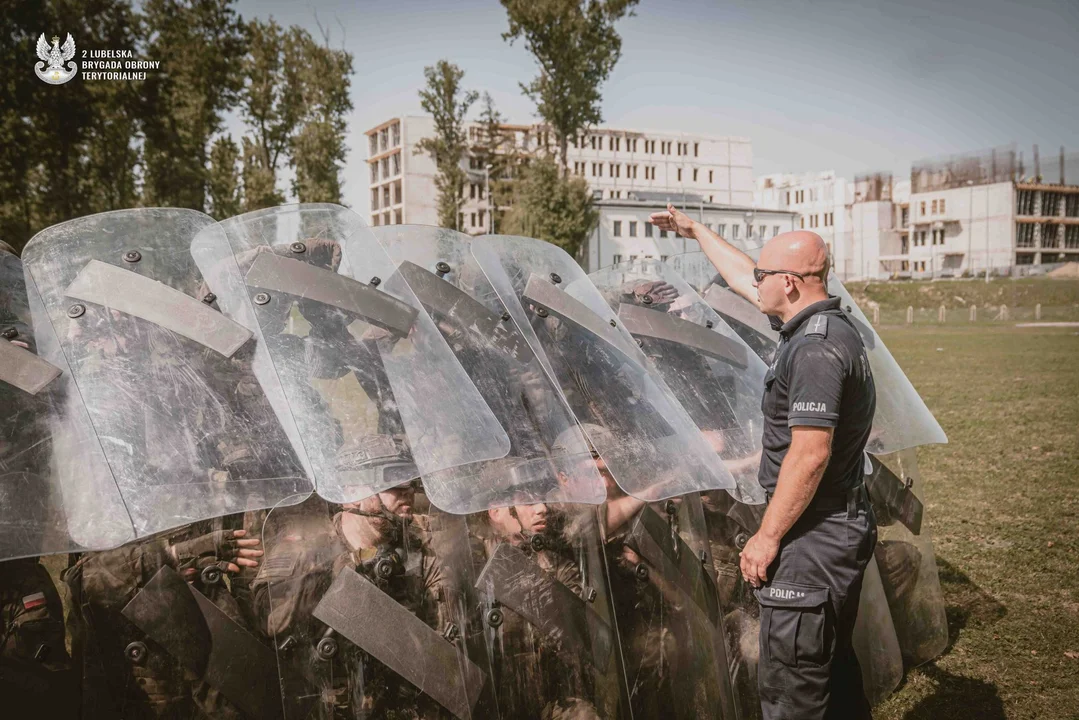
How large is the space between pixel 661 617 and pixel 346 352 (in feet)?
5.26

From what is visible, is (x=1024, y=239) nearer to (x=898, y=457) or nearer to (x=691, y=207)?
(x=691, y=207)

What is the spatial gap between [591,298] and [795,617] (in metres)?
1.70

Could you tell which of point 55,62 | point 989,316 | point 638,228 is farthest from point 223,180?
point 638,228

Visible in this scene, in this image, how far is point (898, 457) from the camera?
4.25 metres

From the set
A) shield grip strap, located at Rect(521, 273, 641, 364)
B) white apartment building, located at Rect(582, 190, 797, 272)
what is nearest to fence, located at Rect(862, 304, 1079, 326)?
white apartment building, located at Rect(582, 190, 797, 272)

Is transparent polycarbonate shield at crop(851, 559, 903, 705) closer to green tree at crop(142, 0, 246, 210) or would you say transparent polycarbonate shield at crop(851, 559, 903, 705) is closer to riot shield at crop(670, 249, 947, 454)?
riot shield at crop(670, 249, 947, 454)

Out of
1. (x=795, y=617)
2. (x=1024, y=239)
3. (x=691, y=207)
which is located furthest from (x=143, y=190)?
(x=1024, y=239)

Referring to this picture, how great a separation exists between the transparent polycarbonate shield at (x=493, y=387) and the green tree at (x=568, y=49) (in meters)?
34.6

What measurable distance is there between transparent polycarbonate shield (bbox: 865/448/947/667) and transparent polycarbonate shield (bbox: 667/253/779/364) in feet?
2.77

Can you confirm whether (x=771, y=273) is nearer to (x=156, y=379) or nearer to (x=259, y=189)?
(x=156, y=379)

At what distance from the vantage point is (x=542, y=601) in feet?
9.51

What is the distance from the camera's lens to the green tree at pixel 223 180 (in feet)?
92.7

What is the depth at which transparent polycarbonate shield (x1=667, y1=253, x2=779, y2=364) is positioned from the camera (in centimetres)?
456

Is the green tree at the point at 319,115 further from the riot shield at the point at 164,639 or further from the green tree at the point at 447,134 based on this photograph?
the riot shield at the point at 164,639
